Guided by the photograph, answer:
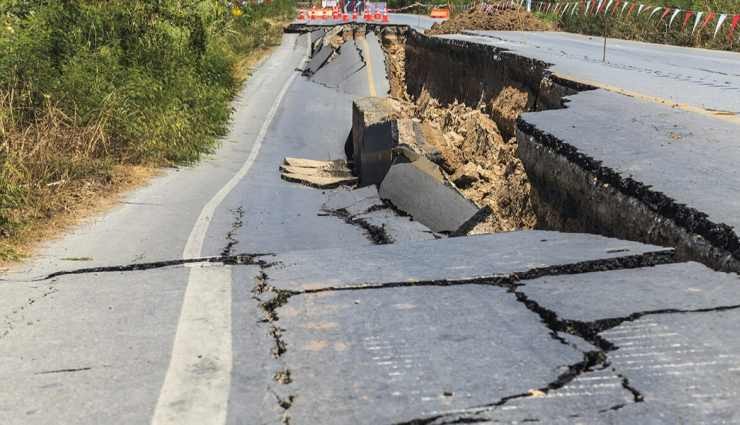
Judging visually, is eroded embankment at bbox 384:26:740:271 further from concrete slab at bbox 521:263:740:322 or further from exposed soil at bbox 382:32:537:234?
concrete slab at bbox 521:263:740:322

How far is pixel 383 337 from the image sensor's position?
2955 millimetres

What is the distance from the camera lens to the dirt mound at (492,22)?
985 inches

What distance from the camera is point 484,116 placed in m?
10.9

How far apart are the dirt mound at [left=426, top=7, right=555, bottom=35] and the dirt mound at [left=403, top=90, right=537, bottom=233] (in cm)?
1344

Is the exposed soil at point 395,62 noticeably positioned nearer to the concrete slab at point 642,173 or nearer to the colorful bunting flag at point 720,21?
the colorful bunting flag at point 720,21

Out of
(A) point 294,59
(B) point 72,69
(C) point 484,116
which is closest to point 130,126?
(B) point 72,69

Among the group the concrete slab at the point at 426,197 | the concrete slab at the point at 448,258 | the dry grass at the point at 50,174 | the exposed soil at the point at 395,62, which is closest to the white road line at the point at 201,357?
the concrete slab at the point at 448,258

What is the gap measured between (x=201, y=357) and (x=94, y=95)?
26.9ft

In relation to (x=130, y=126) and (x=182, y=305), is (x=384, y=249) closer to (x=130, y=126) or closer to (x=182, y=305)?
(x=182, y=305)

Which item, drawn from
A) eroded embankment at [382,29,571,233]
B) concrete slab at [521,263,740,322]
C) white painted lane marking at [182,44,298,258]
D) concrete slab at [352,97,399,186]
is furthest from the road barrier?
concrete slab at [521,263,740,322]

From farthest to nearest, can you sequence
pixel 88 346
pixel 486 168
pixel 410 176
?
pixel 486 168 → pixel 410 176 → pixel 88 346

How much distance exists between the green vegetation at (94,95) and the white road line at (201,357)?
7.02ft

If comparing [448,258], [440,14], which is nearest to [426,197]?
[448,258]

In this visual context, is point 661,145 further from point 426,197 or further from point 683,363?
point 683,363
